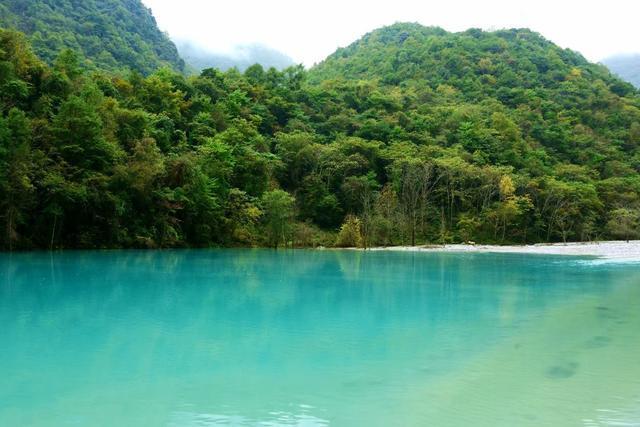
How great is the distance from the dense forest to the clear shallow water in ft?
47.2

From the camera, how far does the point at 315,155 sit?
48.2m

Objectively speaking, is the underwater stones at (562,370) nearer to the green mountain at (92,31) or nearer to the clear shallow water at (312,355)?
the clear shallow water at (312,355)

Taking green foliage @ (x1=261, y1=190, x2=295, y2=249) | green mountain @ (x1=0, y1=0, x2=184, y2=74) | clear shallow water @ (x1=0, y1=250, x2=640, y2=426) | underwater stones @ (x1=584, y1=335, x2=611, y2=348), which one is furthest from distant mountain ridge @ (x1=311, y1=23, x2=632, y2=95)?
underwater stones @ (x1=584, y1=335, x2=611, y2=348)

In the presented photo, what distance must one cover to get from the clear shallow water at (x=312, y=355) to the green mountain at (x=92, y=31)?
4604 cm

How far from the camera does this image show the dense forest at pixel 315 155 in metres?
28.1

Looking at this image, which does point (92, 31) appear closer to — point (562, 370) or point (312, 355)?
point (312, 355)

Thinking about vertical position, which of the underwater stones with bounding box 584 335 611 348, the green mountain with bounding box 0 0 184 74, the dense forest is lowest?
the underwater stones with bounding box 584 335 611 348

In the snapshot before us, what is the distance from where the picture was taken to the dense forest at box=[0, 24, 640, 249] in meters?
28.1

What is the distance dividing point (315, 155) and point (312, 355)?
4123cm

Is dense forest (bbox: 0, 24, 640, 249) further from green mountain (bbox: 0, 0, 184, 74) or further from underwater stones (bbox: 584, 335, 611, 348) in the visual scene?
underwater stones (bbox: 584, 335, 611, 348)

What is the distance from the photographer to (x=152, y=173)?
3083 centimetres

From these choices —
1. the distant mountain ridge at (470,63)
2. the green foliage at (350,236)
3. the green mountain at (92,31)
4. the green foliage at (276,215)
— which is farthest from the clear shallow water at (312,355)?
the distant mountain ridge at (470,63)

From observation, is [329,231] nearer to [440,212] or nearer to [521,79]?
[440,212]

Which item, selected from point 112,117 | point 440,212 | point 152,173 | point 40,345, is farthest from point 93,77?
point 40,345
